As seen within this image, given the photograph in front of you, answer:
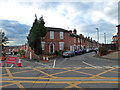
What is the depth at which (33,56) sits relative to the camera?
1969 centimetres

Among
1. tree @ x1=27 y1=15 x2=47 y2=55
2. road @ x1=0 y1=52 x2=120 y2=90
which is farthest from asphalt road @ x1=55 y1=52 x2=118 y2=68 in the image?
tree @ x1=27 y1=15 x2=47 y2=55

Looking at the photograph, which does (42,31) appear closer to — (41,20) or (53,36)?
(41,20)

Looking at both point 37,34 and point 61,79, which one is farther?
point 37,34

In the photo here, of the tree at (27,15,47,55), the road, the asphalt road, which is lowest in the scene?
the asphalt road

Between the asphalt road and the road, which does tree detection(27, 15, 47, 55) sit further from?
the road

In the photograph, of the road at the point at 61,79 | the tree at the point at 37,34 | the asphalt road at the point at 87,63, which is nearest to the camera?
the road at the point at 61,79

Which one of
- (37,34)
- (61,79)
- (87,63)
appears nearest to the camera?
(61,79)

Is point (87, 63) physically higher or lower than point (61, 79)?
lower

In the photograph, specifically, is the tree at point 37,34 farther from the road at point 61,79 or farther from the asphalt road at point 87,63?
the road at point 61,79

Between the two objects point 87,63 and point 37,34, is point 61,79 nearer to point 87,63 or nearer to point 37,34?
point 87,63

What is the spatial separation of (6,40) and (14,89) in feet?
133

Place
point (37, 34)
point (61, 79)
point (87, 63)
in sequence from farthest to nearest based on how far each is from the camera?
1. point (37, 34)
2. point (87, 63)
3. point (61, 79)

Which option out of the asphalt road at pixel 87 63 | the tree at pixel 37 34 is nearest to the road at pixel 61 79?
the asphalt road at pixel 87 63

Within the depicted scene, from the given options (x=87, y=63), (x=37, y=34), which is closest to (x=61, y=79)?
(x=87, y=63)
